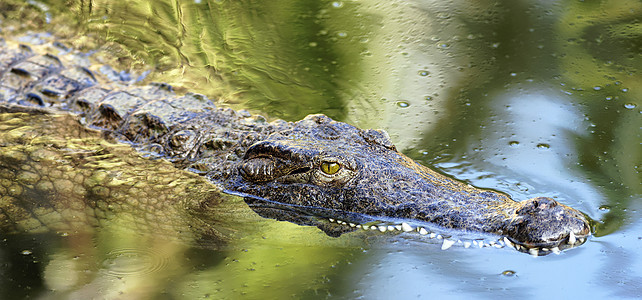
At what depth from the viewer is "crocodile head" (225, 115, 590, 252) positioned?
373cm

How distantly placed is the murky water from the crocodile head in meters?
0.14

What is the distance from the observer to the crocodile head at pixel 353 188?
373 cm

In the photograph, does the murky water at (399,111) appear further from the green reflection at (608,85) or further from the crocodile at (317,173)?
the crocodile at (317,173)

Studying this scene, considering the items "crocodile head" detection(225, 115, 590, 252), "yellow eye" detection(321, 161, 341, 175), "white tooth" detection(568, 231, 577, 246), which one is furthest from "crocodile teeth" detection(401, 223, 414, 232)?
"white tooth" detection(568, 231, 577, 246)

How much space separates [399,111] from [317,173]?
1.54 meters

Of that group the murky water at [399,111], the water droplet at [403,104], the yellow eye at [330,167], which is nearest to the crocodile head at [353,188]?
the yellow eye at [330,167]

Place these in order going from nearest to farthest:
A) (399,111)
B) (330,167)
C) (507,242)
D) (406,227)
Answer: (507,242) < (406,227) < (330,167) < (399,111)

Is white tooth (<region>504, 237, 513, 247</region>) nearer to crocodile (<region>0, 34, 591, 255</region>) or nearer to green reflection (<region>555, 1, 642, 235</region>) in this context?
crocodile (<region>0, 34, 591, 255</region>)

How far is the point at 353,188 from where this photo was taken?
3951 millimetres

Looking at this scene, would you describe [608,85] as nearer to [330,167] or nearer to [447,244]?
[447,244]

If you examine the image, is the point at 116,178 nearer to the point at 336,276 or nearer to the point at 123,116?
the point at 123,116

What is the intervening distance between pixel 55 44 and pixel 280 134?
2.90 m

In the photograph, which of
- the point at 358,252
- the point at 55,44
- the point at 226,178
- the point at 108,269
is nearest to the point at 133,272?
the point at 108,269

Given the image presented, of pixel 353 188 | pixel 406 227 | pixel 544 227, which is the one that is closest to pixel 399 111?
pixel 353 188
